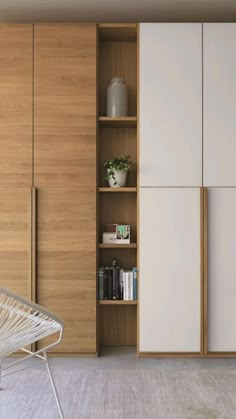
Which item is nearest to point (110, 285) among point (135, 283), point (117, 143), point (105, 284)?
point (105, 284)

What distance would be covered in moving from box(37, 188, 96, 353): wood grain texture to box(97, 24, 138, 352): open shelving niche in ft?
1.18

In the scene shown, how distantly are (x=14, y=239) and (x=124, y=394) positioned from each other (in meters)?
1.37

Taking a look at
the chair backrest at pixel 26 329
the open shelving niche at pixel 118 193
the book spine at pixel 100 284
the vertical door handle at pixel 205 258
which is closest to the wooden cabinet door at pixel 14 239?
the book spine at pixel 100 284

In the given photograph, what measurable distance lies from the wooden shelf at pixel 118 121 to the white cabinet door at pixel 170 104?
5.5 inches

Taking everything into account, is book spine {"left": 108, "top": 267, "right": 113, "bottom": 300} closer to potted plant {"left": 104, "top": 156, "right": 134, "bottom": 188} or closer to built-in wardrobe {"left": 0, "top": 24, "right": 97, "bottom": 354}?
built-in wardrobe {"left": 0, "top": 24, "right": 97, "bottom": 354}

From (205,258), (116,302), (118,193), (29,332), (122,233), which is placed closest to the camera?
(29,332)

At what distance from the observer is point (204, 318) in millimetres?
3615

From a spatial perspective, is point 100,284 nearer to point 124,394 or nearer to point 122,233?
point 122,233

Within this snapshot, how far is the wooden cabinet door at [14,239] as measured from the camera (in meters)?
3.66

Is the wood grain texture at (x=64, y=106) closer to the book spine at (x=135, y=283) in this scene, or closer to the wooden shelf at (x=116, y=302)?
the book spine at (x=135, y=283)

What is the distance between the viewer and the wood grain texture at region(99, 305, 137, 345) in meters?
4.05

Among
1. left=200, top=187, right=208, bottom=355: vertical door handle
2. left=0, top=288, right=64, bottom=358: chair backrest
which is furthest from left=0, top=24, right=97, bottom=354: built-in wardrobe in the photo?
left=0, top=288, right=64, bottom=358: chair backrest

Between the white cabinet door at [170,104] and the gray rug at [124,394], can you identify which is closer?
the gray rug at [124,394]

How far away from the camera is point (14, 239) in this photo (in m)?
3.66
